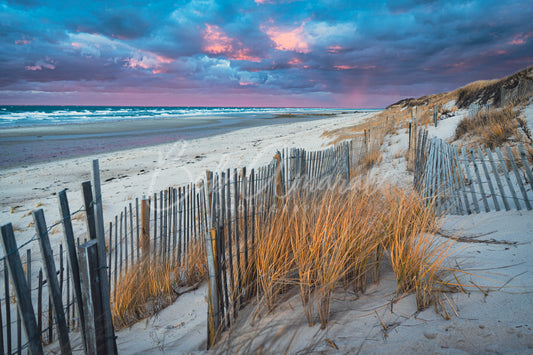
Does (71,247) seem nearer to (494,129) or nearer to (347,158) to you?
(347,158)

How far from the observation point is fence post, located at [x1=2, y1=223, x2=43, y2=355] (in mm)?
1335

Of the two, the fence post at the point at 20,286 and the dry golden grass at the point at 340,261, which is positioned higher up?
the fence post at the point at 20,286

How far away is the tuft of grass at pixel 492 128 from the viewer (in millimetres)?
5598

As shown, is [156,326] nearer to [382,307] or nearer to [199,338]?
[199,338]

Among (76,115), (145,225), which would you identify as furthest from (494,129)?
(76,115)

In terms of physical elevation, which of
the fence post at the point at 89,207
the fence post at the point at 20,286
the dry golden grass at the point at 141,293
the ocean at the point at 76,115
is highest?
the ocean at the point at 76,115

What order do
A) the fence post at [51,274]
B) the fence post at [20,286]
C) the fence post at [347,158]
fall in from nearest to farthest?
the fence post at [20,286], the fence post at [51,274], the fence post at [347,158]

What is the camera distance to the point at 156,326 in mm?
2307

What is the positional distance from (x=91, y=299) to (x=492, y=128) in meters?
7.71

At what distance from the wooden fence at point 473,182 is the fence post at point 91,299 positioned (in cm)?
322

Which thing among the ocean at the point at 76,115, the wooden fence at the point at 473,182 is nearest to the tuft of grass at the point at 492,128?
the wooden fence at the point at 473,182

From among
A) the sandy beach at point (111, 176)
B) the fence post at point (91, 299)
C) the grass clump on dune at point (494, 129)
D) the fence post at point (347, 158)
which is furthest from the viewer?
the fence post at point (347, 158)

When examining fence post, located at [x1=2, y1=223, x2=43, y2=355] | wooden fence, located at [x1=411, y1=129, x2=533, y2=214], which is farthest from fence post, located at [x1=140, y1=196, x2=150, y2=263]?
wooden fence, located at [x1=411, y1=129, x2=533, y2=214]

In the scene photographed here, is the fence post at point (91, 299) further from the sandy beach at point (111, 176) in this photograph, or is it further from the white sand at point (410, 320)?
the sandy beach at point (111, 176)
